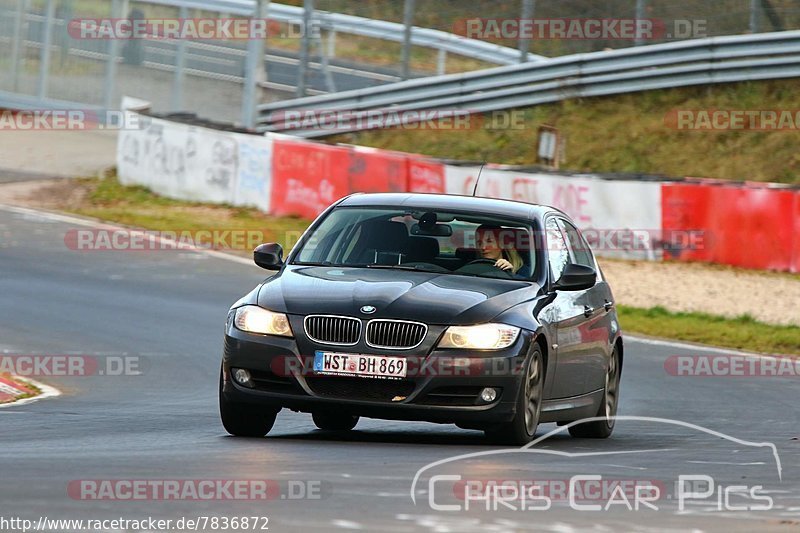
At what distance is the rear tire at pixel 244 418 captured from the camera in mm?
9141

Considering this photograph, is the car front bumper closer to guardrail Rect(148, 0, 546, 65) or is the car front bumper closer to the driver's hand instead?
the driver's hand

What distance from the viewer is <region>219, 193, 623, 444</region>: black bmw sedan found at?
873cm

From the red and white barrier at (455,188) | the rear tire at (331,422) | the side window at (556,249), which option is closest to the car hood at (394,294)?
the side window at (556,249)

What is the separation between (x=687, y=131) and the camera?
29.1 metres

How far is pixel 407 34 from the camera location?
30.2 m

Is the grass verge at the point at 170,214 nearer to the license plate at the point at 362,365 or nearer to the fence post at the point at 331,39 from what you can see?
the fence post at the point at 331,39

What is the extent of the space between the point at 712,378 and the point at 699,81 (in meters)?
14.1

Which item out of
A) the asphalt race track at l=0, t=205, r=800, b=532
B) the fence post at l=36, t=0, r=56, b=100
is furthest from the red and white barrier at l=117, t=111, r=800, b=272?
the fence post at l=36, t=0, r=56, b=100

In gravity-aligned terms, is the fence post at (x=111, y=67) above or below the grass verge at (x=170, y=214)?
above

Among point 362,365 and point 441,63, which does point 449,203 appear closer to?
point 362,365

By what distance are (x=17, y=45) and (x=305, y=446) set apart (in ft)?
101

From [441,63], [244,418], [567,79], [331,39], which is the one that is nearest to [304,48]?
[331,39]

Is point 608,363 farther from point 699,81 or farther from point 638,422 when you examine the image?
point 699,81

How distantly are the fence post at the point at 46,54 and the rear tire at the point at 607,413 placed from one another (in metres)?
28.3
